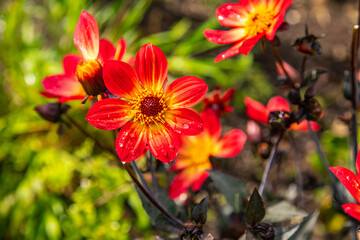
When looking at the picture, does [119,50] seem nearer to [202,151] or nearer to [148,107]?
[148,107]

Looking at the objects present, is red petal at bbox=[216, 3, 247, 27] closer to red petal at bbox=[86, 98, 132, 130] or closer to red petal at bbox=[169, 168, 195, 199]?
red petal at bbox=[86, 98, 132, 130]

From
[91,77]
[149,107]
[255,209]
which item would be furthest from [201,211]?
[91,77]

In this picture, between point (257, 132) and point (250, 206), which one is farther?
point (257, 132)

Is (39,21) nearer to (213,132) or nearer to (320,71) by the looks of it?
(213,132)

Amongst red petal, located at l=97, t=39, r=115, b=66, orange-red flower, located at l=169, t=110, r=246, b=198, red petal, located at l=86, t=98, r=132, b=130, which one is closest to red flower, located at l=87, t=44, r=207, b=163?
red petal, located at l=86, t=98, r=132, b=130

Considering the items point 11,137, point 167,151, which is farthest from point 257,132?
point 11,137
